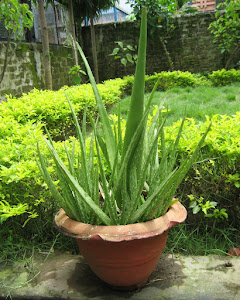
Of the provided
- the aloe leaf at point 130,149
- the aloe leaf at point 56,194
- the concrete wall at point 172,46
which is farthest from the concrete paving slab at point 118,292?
the concrete wall at point 172,46

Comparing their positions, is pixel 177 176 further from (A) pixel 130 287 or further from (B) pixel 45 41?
(B) pixel 45 41

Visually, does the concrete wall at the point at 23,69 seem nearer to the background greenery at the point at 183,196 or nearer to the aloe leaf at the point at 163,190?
the background greenery at the point at 183,196

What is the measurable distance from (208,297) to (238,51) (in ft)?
33.8

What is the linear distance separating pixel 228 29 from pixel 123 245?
32.6 feet

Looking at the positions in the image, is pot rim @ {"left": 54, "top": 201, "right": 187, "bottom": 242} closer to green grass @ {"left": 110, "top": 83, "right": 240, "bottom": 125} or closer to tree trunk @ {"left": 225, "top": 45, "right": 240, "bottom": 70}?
green grass @ {"left": 110, "top": 83, "right": 240, "bottom": 125}

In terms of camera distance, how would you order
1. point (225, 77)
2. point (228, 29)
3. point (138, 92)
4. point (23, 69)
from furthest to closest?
point (228, 29), point (225, 77), point (23, 69), point (138, 92)

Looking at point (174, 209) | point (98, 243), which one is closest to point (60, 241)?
point (98, 243)

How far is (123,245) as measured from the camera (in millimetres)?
1251

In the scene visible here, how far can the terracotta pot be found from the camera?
47.9 inches

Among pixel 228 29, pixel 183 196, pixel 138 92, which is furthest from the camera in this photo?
pixel 228 29

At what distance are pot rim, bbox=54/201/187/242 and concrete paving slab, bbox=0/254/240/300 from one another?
12.9 inches

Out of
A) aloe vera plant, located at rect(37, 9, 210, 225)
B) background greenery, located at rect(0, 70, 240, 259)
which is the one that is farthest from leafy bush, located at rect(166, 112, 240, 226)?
aloe vera plant, located at rect(37, 9, 210, 225)

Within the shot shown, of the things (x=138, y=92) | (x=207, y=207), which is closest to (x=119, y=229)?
(x=138, y=92)

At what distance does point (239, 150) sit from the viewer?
181 centimetres
